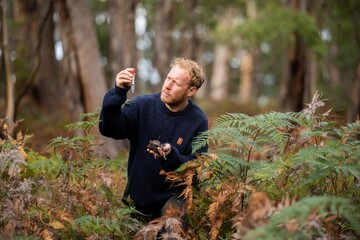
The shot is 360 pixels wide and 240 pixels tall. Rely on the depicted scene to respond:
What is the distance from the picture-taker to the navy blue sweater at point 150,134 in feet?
15.8

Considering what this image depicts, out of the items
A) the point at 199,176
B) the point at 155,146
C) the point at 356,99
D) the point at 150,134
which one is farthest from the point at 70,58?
the point at 356,99

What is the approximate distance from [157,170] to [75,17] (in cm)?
618

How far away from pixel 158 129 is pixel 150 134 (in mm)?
80

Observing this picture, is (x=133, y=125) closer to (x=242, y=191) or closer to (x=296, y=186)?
(x=242, y=191)

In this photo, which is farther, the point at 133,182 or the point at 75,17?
the point at 75,17

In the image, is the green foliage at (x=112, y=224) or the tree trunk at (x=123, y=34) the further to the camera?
the tree trunk at (x=123, y=34)

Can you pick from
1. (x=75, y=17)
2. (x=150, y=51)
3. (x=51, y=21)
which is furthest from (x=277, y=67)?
(x=75, y=17)

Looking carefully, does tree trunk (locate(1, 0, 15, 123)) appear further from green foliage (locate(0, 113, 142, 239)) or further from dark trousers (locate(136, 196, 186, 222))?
dark trousers (locate(136, 196, 186, 222))

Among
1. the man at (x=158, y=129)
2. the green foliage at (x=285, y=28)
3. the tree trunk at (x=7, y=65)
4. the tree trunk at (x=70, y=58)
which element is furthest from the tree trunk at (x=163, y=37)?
the man at (x=158, y=129)

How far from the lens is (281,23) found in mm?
15961

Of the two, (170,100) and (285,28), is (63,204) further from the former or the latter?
(285,28)

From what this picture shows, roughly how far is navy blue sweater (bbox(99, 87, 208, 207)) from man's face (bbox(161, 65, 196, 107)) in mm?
118

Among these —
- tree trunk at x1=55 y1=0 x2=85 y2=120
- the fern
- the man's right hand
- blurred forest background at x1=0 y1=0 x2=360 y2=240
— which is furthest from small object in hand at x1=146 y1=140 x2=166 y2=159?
tree trunk at x1=55 y1=0 x2=85 y2=120

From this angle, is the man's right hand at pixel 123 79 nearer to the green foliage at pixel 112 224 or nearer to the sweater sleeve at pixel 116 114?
the sweater sleeve at pixel 116 114
